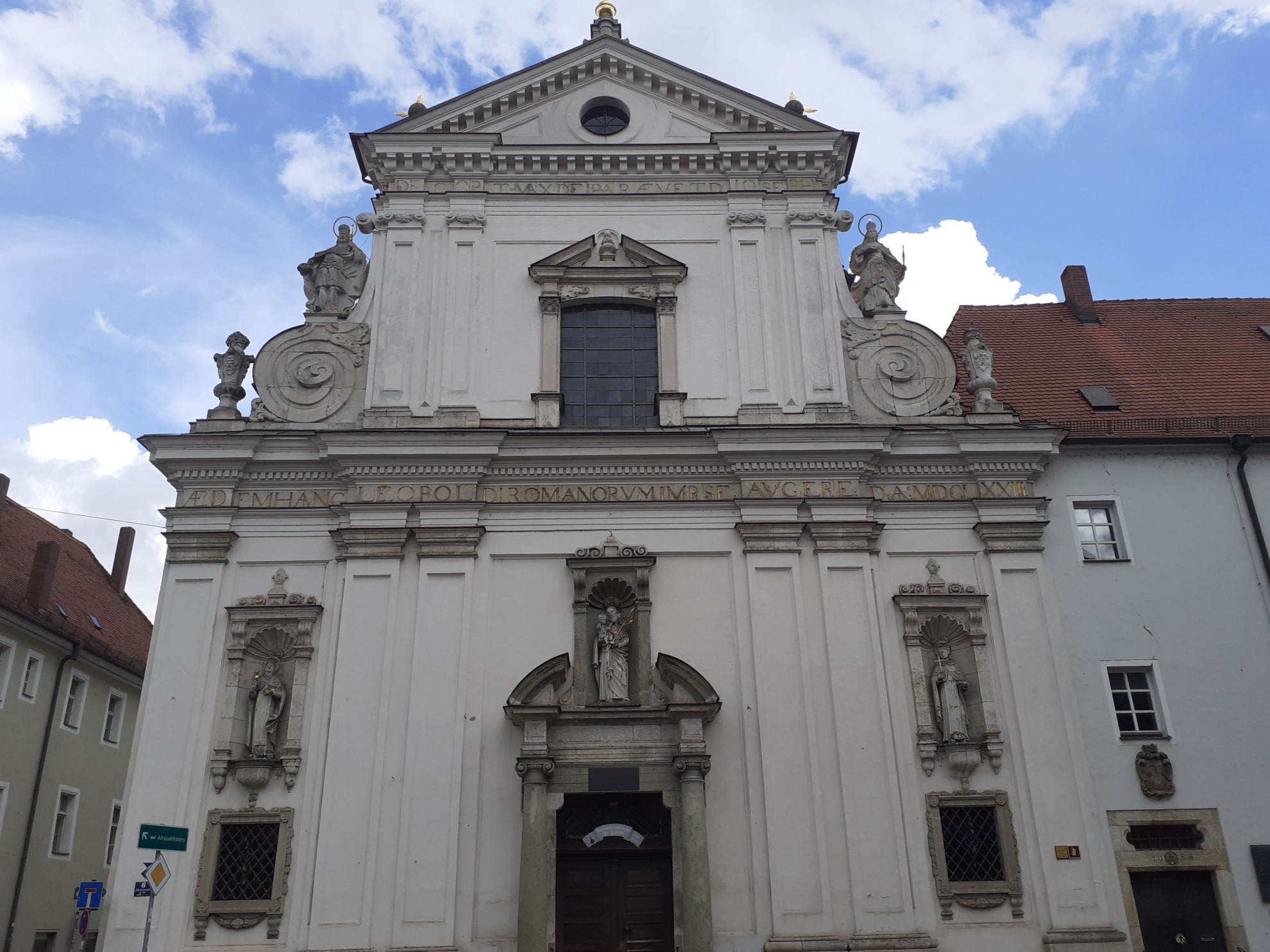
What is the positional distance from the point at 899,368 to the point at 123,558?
21553mm

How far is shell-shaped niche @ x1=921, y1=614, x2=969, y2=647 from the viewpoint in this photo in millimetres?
A: 14023

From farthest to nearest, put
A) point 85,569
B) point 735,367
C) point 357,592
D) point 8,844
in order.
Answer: point 85,569 < point 8,844 < point 735,367 < point 357,592

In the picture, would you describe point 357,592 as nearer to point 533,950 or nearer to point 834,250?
point 533,950

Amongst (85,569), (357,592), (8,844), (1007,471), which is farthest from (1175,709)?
(85,569)

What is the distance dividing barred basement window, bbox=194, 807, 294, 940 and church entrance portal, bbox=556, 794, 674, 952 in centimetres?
322

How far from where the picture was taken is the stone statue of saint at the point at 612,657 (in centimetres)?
1334

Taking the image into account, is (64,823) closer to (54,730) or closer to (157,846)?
(54,730)

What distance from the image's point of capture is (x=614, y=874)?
13.0 m

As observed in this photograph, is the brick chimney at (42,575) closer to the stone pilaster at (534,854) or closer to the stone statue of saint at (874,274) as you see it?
the stone pilaster at (534,854)

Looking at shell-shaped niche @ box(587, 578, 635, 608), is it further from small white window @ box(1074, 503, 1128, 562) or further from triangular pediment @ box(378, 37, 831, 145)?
triangular pediment @ box(378, 37, 831, 145)

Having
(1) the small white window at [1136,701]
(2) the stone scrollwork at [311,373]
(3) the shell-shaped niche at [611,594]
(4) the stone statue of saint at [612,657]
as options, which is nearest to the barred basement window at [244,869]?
(4) the stone statue of saint at [612,657]

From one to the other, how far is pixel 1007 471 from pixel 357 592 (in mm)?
8799

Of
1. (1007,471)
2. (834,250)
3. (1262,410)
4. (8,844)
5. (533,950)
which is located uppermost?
(834,250)

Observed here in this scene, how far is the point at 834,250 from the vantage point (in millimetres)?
16484
